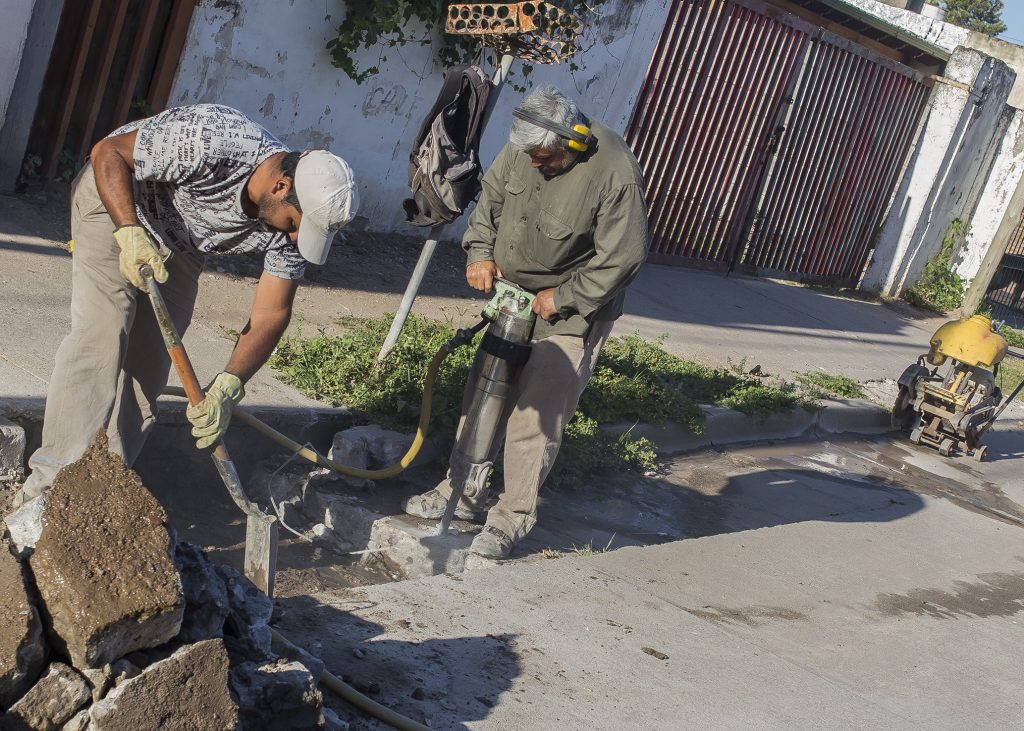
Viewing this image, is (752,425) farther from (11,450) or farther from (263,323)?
(11,450)

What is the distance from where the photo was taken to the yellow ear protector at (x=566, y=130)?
4.39 metres

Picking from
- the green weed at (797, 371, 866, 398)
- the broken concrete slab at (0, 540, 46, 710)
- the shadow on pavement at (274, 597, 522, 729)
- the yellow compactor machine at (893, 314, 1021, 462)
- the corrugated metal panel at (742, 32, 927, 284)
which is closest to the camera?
the broken concrete slab at (0, 540, 46, 710)

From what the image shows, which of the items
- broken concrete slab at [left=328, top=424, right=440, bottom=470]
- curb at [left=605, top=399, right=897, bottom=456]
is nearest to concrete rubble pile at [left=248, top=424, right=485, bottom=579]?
broken concrete slab at [left=328, top=424, right=440, bottom=470]

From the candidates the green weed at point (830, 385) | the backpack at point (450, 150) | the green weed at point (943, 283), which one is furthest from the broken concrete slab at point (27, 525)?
the green weed at point (943, 283)

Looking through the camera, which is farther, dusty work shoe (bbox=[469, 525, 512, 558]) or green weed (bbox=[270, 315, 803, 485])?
green weed (bbox=[270, 315, 803, 485])

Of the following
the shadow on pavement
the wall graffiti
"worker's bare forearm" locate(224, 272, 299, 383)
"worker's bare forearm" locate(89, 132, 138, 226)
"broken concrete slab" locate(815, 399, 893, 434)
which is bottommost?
the shadow on pavement

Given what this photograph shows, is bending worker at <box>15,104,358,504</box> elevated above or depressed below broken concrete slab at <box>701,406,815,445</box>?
above

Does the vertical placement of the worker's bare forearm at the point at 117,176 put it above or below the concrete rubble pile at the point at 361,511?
above

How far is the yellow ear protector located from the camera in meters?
4.39

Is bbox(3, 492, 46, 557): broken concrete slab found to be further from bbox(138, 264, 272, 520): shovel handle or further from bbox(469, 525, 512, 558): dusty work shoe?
bbox(469, 525, 512, 558): dusty work shoe

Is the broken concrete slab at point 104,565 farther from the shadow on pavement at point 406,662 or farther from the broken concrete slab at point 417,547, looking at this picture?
the broken concrete slab at point 417,547

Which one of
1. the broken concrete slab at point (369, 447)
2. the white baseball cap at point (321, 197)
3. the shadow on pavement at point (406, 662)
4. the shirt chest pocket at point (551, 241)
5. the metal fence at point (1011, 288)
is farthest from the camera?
the metal fence at point (1011, 288)

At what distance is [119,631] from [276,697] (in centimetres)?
43

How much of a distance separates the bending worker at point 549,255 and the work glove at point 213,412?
4.29 ft
